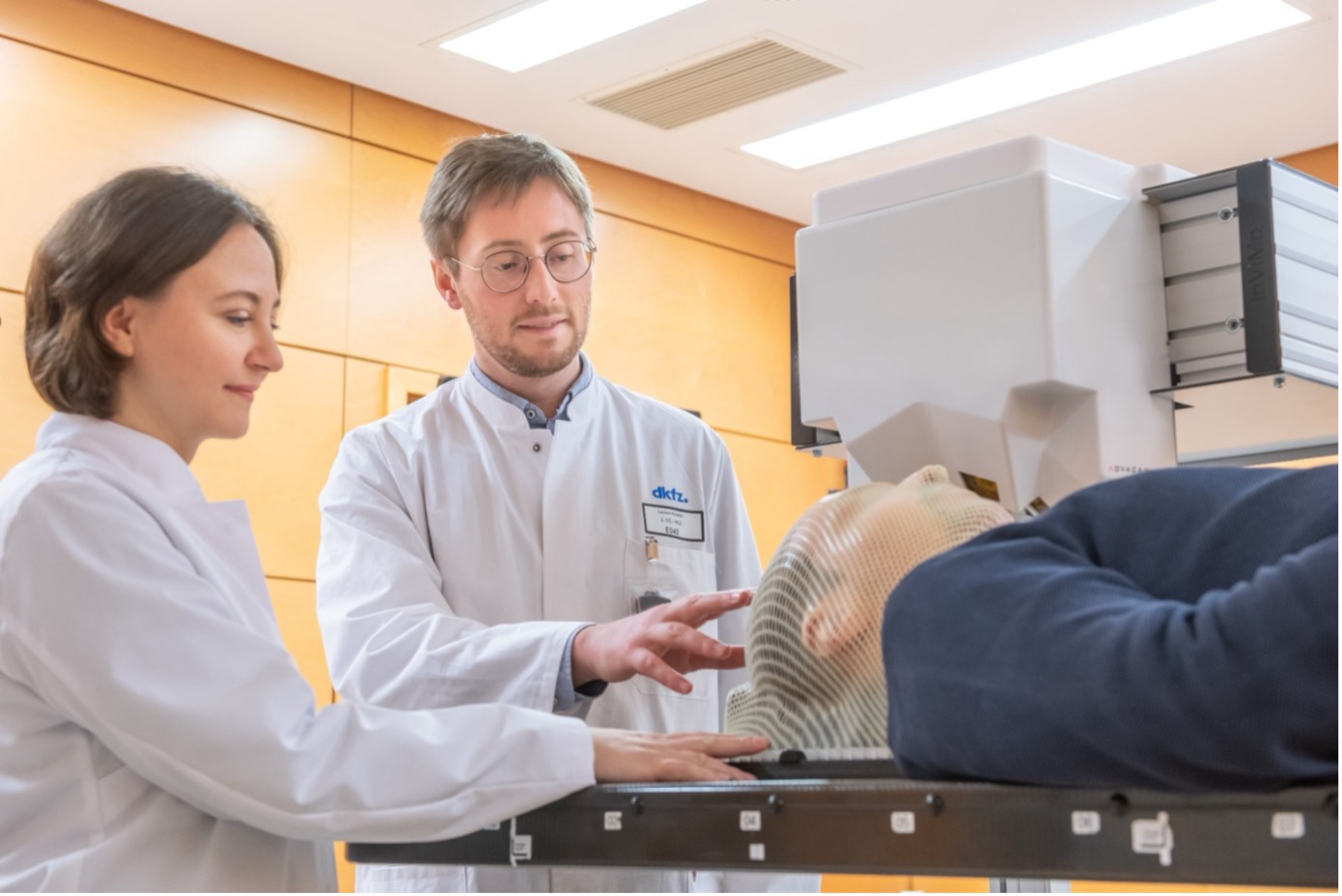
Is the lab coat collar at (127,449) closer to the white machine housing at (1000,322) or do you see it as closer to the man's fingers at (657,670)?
the man's fingers at (657,670)

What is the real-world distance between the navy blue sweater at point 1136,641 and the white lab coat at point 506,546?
2.54 ft

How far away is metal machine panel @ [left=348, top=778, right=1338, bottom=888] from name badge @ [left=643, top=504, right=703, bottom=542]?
0.86 metres

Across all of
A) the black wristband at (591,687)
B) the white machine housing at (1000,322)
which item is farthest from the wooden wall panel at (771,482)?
the white machine housing at (1000,322)

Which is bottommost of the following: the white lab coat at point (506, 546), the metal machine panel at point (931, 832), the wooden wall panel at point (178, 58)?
the metal machine panel at point (931, 832)

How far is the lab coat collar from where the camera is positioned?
1409mm

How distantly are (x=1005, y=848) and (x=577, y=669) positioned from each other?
2.59ft

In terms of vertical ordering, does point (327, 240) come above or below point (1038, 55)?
below

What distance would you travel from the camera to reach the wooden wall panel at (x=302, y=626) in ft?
14.2

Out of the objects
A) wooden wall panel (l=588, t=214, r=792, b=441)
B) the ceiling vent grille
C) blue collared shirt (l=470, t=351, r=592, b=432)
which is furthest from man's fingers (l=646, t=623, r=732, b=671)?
wooden wall panel (l=588, t=214, r=792, b=441)

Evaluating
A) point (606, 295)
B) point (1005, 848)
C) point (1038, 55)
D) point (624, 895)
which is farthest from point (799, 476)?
point (1005, 848)

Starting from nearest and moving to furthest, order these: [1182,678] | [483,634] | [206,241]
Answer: [1182,678] < [206,241] < [483,634]

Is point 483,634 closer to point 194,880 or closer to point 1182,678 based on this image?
point 194,880

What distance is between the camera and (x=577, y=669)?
170cm

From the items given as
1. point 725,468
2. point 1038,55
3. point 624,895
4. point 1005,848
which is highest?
point 1038,55
